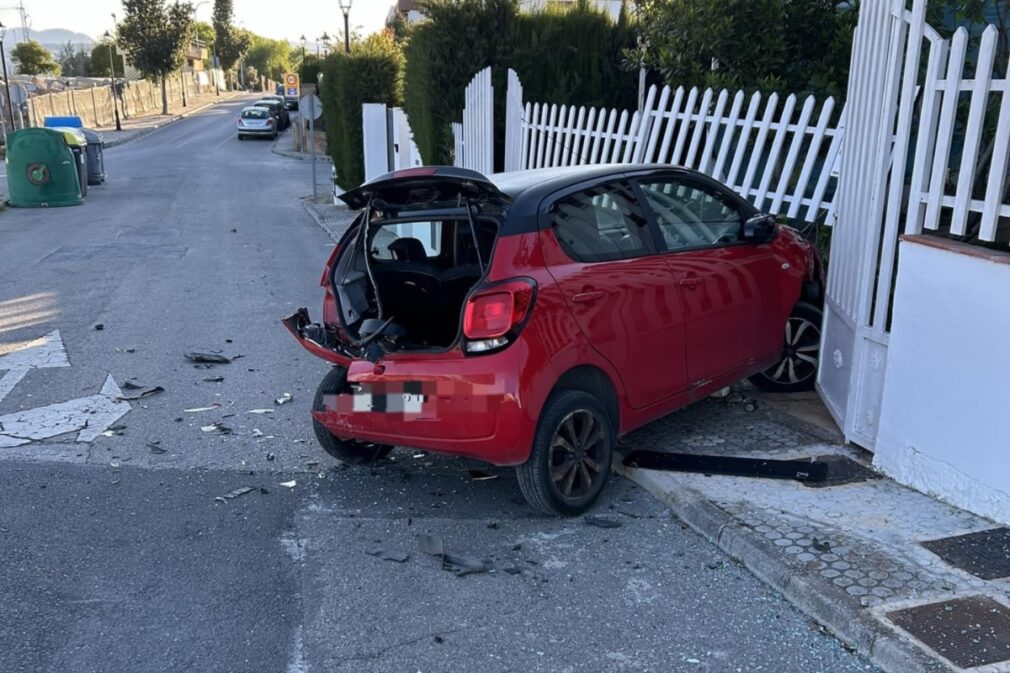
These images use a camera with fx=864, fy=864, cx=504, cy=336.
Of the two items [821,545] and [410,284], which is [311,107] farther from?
[821,545]

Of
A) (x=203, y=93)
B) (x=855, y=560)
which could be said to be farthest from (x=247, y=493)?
(x=203, y=93)

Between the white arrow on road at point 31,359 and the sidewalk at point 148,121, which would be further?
the sidewalk at point 148,121

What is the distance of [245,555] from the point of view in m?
4.08

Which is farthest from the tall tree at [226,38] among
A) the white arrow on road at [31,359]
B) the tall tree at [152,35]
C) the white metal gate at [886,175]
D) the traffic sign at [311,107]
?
the white metal gate at [886,175]

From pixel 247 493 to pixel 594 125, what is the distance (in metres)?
6.19

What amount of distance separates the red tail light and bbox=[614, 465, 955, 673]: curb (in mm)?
1322

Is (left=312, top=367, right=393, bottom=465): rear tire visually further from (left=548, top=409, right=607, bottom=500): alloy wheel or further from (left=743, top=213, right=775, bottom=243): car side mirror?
(left=743, top=213, right=775, bottom=243): car side mirror

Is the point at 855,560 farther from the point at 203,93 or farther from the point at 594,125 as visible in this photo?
the point at 203,93

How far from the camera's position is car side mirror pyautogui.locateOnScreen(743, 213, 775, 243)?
524cm

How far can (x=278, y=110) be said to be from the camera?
5028 cm

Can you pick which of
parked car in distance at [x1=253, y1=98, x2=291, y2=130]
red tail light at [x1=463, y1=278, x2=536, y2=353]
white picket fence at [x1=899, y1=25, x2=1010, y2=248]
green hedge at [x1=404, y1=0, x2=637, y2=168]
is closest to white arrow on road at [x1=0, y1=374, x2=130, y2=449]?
red tail light at [x1=463, y1=278, x2=536, y2=353]

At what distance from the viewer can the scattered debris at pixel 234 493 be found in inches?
186

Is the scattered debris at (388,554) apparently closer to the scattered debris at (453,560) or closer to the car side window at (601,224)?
the scattered debris at (453,560)

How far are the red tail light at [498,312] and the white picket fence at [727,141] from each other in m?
3.27
